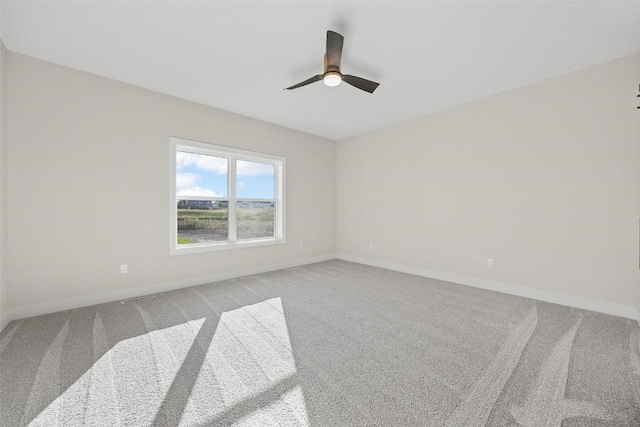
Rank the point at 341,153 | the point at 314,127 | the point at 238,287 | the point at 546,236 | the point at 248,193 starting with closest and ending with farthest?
1. the point at 546,236
2. the point at 238,287
3. the point at 248,193
4. the point at 314,127
5. the point at 341,153

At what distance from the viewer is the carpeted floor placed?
1.42 metres

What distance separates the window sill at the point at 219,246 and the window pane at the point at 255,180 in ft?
2.68

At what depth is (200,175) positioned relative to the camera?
398 centimetres

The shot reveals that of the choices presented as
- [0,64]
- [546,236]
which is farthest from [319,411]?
[0,64]

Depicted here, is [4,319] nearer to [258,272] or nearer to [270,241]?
[258,272]

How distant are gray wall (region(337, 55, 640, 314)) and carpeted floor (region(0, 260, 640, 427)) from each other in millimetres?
605

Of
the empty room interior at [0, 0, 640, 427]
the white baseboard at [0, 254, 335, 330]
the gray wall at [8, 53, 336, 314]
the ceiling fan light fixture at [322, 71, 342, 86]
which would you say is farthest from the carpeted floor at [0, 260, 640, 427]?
the ceiling fan light fixture at [322, 71, 342, 86]

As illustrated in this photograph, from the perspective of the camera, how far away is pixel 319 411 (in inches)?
56.3

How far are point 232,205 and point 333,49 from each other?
294cm

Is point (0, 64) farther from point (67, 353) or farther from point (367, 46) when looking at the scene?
point (367, 46)

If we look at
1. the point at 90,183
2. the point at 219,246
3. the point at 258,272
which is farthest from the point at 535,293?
the point at 90,183

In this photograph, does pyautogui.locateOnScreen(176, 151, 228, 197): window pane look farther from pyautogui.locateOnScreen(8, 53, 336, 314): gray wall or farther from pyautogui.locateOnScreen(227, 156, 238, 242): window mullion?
pyautogui.locateOnScreen(8, 53, 336, 314): gray wall

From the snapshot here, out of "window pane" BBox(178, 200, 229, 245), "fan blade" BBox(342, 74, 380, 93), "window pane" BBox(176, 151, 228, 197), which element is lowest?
"window pane" BBox(178, 200, 229, 245)

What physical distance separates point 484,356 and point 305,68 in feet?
10.6
